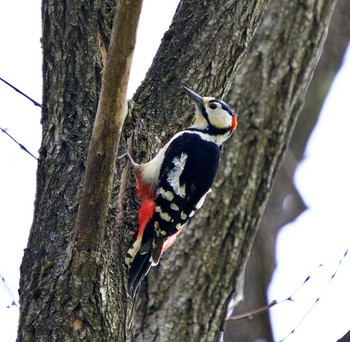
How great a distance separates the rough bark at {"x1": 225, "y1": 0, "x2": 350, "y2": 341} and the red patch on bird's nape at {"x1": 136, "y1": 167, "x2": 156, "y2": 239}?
146cm

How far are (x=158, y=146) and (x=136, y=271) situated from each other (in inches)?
29.1

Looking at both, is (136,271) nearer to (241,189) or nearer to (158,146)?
(158,146)

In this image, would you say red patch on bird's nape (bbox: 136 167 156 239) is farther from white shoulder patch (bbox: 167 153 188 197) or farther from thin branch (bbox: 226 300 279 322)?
thin branch (bbox: 226 300 279 322)

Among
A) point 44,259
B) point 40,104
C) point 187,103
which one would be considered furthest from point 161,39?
point 44,259

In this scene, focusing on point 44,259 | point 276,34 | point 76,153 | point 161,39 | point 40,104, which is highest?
point 276,34

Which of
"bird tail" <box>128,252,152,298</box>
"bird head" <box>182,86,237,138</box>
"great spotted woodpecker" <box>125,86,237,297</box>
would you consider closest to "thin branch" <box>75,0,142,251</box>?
"bird tail" <box>128,252,152,298</box>

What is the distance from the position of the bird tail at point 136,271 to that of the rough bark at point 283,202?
1643 millimetres

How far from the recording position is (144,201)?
3859mm

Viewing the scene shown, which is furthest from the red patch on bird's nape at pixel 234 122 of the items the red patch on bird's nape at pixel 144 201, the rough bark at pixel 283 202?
the rough bark at pixel 283 202

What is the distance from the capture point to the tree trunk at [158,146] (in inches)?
126

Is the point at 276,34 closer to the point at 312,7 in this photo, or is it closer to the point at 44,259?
the point at 312,7

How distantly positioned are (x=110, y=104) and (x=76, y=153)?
65 cm

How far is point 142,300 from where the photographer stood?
191 inches

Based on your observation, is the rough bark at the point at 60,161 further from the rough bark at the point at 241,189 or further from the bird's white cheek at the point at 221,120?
the rough bark at the point at 241,189
